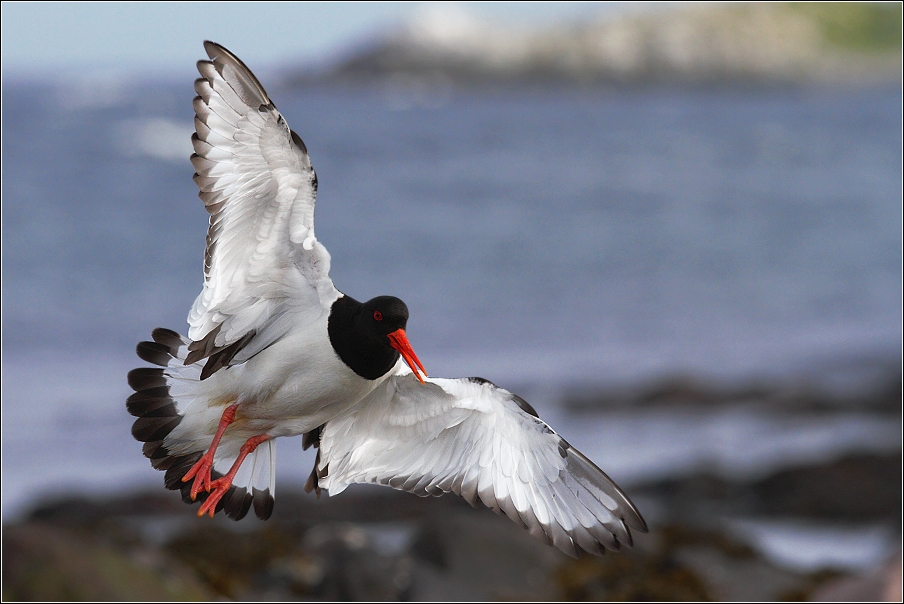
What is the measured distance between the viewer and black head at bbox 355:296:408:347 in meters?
3.97

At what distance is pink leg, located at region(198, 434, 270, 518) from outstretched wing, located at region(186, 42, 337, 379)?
48 centimetres

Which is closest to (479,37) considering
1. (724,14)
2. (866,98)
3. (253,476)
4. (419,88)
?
(419,88)

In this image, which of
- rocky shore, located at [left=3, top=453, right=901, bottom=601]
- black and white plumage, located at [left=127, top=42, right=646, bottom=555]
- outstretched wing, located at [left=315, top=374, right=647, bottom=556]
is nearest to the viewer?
black and white plumage, located at [left=127, top=42, right=646, bottom=555]

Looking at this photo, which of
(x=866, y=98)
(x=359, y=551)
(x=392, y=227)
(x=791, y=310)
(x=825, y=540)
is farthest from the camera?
(x=866, y=98)

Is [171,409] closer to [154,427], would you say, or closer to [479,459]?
[154,427]

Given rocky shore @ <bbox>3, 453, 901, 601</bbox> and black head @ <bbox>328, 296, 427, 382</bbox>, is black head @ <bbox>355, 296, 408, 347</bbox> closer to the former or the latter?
black head @ <bbox>328, 296, 427, 382</bbox>

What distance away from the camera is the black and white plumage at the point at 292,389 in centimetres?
388

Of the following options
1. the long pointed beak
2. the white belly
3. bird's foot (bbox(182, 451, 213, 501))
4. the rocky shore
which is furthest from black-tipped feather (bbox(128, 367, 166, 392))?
the rocky shore

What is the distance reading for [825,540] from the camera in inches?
342

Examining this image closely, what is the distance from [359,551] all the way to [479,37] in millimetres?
37030

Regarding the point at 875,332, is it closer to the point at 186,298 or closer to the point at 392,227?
the point at 392,227

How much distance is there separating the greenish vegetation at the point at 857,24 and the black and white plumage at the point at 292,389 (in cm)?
3646

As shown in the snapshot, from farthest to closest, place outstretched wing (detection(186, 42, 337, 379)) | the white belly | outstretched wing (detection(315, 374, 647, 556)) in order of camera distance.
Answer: outstretched wing (detection(315, 374, 647, 556))
the white belly
outstretched wing (detection(186, 42, 337, 379))

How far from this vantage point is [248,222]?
13.1 ft
